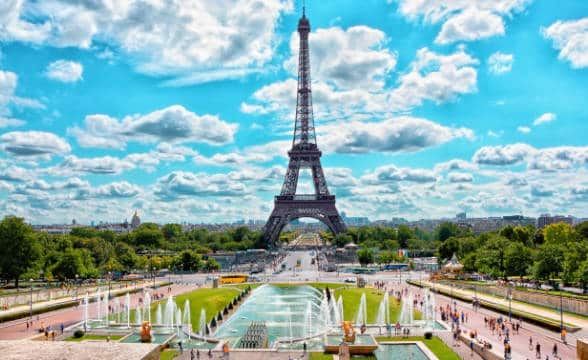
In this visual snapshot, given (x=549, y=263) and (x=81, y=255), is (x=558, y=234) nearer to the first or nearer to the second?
(x=549, y=263)

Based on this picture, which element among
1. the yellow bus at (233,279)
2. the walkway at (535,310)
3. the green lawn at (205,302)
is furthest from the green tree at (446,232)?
the green lawn at (205,302)

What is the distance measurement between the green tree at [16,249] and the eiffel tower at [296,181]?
4603 centimetres

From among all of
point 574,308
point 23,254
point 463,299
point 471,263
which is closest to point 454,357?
point 574,308

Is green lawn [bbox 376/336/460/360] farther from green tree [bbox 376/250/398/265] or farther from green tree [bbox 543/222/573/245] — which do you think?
green tree [bbox 543/222/573/245]

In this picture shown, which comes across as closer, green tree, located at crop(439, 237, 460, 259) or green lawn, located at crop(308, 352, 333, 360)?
green lawn, located at crop(308, 352, 333, 360)

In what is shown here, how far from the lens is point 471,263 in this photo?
6369 centimetres

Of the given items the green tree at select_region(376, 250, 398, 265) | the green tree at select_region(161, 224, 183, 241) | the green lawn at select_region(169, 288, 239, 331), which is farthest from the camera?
the green tree at select_region(161, 224, 183, 241)

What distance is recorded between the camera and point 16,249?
52.7 meters

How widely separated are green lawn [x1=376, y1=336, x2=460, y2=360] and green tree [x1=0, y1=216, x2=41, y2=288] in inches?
1652

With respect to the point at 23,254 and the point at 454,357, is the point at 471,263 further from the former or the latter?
the point at 23,254

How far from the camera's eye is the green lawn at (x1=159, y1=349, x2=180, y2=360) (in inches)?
922

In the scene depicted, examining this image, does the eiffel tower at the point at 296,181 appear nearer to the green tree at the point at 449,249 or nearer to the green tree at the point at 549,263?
the green tree at the point at 449,249

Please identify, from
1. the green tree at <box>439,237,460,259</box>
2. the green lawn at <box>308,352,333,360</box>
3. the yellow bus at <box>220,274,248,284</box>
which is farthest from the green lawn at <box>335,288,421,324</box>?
the green tree at <box>439,237,460,259</box>

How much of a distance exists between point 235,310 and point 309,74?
62.7 metres
